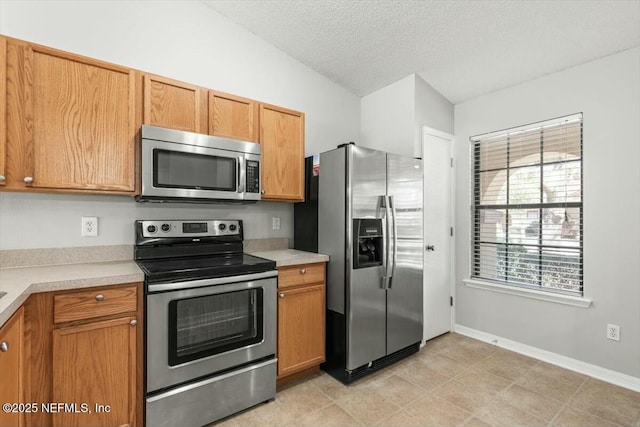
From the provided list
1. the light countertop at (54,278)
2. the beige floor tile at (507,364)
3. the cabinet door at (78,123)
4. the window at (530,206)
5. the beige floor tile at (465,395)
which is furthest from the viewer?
the window at (530,206)

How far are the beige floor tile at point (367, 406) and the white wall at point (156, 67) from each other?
1441mm

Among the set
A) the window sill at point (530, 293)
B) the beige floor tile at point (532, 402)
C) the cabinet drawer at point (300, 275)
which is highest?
the cabinet drawer at point (300, 275)

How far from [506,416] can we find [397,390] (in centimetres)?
69

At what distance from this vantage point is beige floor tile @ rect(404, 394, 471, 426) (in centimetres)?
196

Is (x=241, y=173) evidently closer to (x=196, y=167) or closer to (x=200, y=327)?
(x=196, y=167)

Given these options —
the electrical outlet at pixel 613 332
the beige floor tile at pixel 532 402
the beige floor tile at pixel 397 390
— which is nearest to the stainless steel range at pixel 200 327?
the beige floor tile at pixel 397 390

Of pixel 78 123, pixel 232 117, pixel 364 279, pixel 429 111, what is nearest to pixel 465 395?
pixel 364 279

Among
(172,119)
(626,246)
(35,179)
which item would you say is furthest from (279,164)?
(626,246)

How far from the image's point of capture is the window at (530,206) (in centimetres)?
275

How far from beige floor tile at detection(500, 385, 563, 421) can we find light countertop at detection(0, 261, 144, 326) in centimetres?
256

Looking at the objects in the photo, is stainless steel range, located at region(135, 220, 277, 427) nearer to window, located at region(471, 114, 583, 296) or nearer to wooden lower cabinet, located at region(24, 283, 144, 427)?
wooden lower cabinet, located at region(24, 283, 144, 427)

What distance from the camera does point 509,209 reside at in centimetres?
315

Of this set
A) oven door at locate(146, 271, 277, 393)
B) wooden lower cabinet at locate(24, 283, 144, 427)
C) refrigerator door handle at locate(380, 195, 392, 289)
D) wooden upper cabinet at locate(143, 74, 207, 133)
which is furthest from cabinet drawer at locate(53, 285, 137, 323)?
refrigerator door handle at locate(380, 195, 392, 289)

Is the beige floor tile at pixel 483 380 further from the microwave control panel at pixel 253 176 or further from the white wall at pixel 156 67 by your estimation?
the microwave control panel at pixel 253 176
